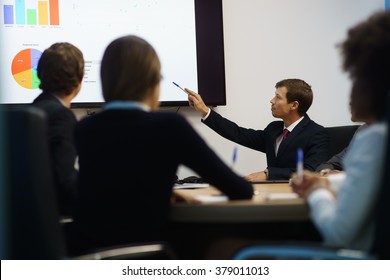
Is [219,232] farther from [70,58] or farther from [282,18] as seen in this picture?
[282,18]

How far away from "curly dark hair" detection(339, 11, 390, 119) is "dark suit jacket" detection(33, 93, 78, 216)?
0.95 meters

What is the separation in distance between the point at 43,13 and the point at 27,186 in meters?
2.71

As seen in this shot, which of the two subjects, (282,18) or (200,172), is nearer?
(200,172)

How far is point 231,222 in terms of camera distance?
54.9 inches

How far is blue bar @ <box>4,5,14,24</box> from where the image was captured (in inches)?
140

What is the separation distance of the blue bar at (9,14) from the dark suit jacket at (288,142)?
4.93 feet

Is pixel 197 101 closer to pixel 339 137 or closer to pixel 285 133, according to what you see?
pixel 285 133

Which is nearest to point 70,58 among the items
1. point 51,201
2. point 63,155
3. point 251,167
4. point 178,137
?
point 63,155

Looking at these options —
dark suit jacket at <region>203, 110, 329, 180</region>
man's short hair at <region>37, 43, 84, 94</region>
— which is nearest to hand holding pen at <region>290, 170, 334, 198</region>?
man's short hair at <region>37, 43, 84, 94</region>

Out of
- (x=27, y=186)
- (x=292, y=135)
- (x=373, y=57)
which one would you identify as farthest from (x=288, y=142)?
(x=27, y=186)

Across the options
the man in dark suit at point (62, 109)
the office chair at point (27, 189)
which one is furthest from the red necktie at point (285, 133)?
the office chair at point (27, 189)

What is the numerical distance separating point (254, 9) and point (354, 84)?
2.83 meters

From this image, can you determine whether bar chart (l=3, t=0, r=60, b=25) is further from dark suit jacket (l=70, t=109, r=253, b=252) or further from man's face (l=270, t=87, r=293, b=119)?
dark suit jacket (l=70, t=109, r=253, b=252)

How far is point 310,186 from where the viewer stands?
1.44 metres
